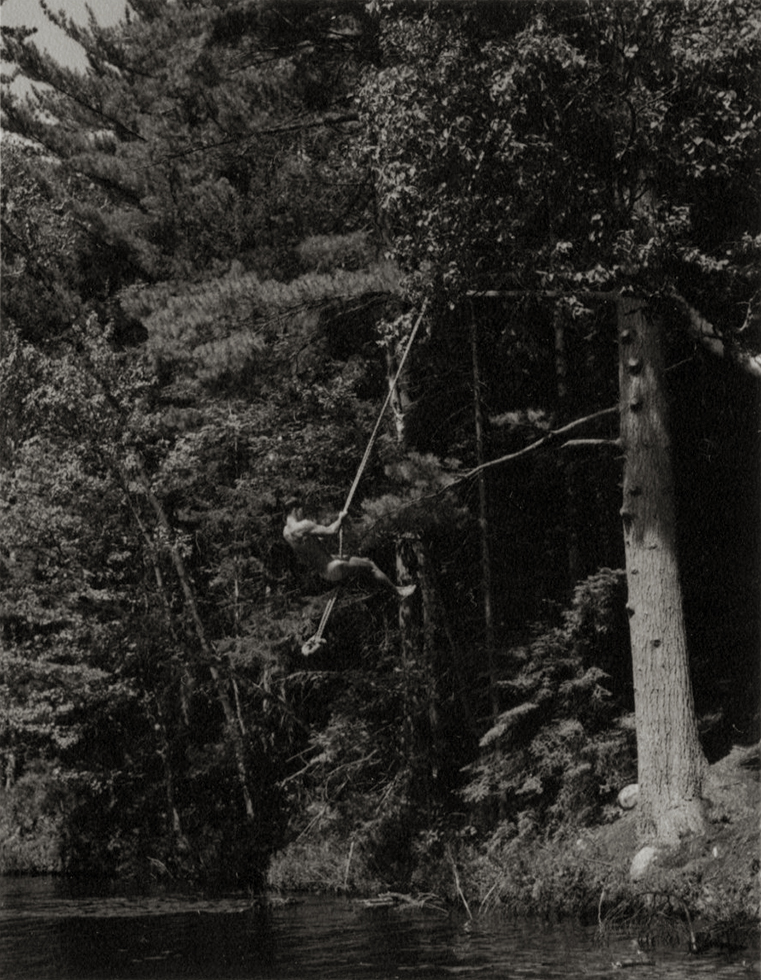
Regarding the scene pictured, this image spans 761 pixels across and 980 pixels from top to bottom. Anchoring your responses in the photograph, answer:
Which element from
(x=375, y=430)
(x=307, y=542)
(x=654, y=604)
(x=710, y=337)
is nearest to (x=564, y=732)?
(x=654, y=604)

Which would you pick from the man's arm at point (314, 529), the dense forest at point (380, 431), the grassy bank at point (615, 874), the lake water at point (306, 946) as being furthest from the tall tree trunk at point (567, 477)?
the man's arm at point (314, 529)

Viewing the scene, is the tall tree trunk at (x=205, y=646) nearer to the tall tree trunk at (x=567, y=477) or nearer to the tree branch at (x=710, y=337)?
the tall tree trunk at (x=567, y=477)

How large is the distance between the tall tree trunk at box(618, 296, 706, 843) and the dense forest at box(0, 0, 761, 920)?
35 millimetres

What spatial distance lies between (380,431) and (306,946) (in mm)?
6891

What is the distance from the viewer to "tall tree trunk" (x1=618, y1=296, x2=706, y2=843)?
481 inches

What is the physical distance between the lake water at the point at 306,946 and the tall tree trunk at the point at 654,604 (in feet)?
4.80

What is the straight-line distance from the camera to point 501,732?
46.8 ft

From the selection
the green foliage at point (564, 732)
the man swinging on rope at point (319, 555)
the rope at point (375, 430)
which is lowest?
the green foliage at point (564, 732)

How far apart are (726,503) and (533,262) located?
4.99 m

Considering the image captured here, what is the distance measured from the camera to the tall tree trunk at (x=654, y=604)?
1221cm

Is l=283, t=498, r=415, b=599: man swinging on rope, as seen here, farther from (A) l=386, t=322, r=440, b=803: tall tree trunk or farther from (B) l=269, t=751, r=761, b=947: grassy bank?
(A) l=386, t=322, r=440, b=803: tall tree trunk

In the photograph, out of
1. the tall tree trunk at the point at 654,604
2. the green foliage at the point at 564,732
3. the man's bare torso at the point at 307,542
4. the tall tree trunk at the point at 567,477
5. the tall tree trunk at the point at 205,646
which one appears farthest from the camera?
the tall tree trunk at the point at 205,646

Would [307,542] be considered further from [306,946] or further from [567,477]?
[567,477]

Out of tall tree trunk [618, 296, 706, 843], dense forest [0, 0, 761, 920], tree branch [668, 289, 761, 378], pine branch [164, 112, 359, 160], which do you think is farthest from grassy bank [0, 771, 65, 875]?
tree branch [668, 289, 761, 378]
